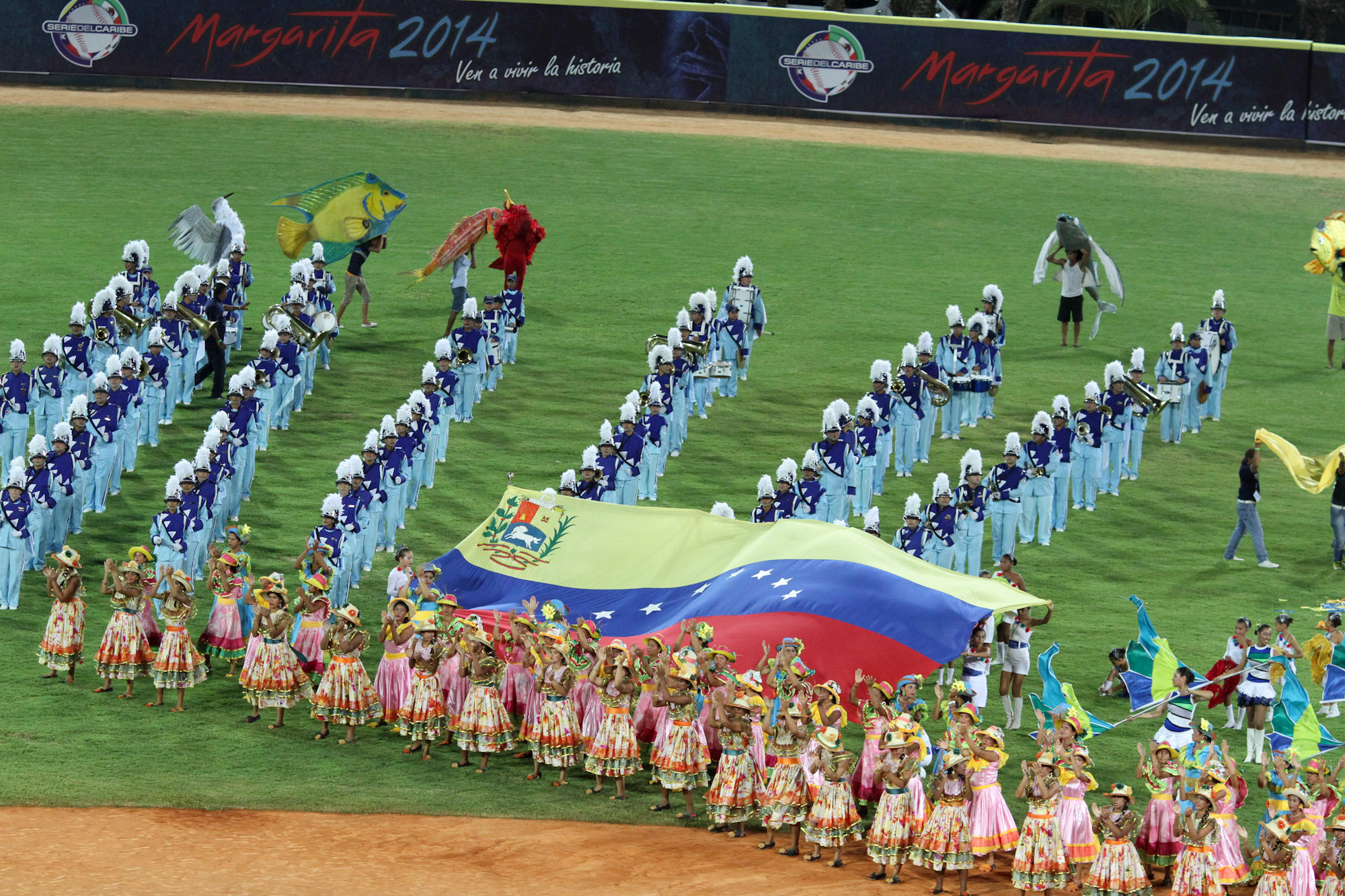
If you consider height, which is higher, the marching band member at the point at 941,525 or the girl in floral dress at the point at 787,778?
the marching band member at the point at 941,525

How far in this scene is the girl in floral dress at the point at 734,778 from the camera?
713 inches

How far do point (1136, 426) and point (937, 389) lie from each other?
345 cm

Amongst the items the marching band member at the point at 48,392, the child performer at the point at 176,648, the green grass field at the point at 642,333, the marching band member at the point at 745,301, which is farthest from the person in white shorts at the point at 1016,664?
the marching band member at the point at 48,392

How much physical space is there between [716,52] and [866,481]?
24952mm

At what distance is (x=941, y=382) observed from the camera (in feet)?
98.9

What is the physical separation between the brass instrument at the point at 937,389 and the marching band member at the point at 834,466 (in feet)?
11.5

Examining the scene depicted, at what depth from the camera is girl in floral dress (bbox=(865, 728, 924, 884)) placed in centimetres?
1727

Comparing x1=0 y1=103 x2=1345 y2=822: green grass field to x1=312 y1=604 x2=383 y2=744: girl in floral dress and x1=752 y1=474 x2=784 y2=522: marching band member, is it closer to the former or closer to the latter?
x1=312 y1=604 x2=383 y2=744: girl in floral dress

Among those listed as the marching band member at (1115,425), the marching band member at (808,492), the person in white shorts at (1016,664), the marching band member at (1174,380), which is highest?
the marching band member at (1174,380)

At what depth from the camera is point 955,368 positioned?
3206 centimetres

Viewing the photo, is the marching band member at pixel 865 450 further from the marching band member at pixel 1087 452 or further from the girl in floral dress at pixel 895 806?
the girl in floral dress at pixel 895 806

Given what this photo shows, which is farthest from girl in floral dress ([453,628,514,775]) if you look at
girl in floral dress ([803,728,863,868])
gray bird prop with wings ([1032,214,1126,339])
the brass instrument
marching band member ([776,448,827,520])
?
gray bird prop with wings ([1032,214,1126,339])

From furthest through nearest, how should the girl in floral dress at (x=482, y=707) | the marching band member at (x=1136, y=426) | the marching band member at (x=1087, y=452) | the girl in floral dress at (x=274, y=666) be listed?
the marching band member at (x=1136, y=426) → the marching band member at (x=1087, y=452) → the girl in floral dress at (x=274, y=666) → the girl in floral dress at (x=482, y=707)

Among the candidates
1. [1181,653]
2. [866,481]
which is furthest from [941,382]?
[1181,653]
